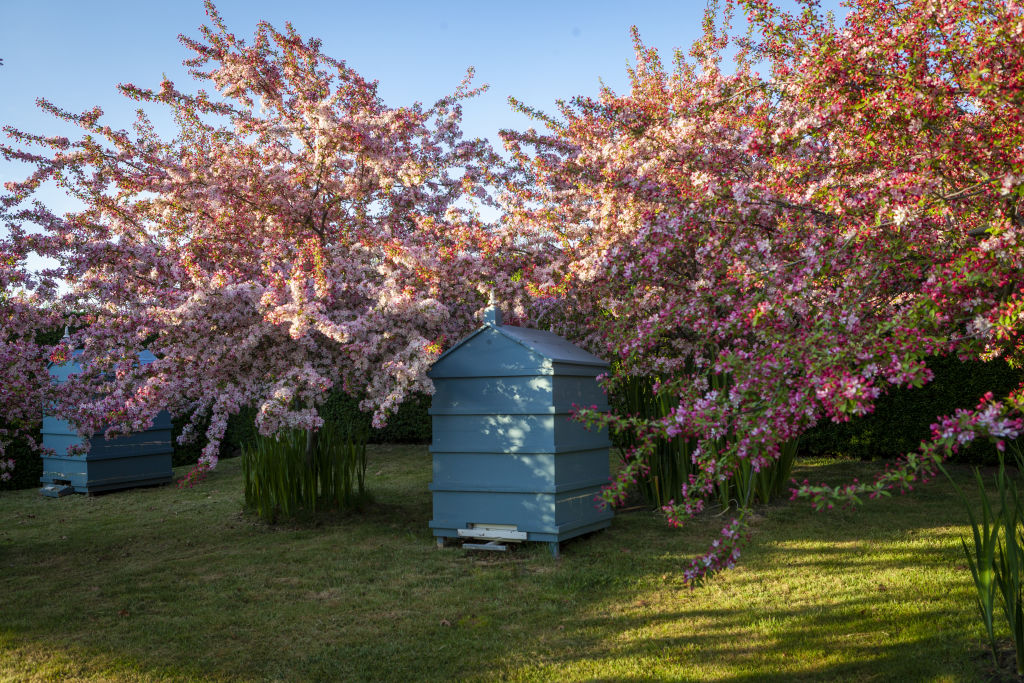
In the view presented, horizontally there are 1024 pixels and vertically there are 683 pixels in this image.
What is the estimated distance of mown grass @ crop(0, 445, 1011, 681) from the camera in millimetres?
3652

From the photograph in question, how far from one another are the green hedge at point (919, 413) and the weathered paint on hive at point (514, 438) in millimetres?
4647

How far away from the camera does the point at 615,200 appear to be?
20.8 ft

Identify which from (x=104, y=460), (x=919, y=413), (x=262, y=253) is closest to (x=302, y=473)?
(x=262, y=253)

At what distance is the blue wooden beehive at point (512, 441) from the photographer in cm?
551

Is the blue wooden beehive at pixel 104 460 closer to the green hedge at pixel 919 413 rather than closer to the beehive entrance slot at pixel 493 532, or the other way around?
the beehive entrance slot at pixel 493 532

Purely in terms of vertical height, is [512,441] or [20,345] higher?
[20,345]

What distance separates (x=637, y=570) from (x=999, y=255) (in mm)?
3062

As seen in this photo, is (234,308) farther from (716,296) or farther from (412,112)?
(716,296)

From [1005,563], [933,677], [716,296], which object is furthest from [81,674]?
[1005,563]

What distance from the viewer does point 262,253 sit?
6.86 m

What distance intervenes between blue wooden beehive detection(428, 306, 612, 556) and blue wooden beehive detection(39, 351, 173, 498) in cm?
535

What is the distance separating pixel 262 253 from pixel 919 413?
7.56m

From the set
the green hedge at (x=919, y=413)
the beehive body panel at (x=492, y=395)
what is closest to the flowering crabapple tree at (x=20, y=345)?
the beehive body panel at (x=492, y=395)

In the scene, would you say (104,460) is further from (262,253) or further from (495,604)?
(495,604)
